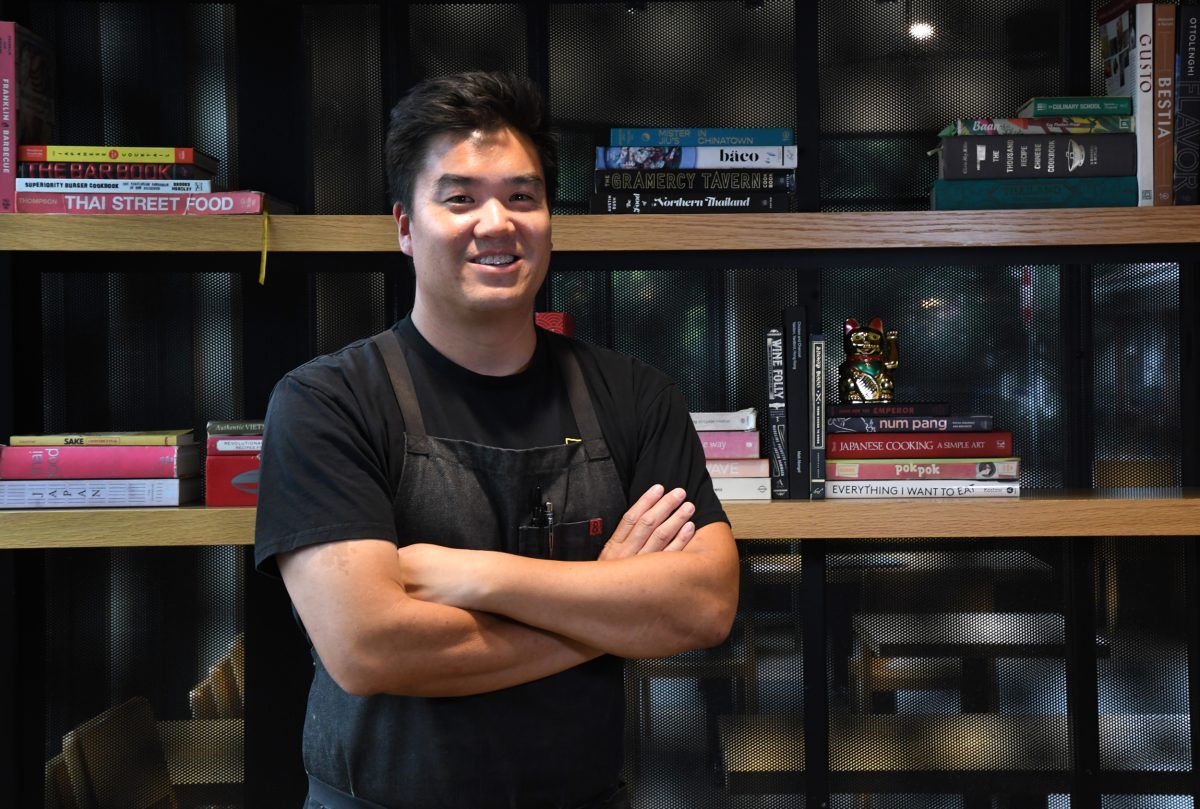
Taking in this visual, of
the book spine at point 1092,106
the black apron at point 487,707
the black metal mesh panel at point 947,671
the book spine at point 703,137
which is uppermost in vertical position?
the book spine at point 1092,106

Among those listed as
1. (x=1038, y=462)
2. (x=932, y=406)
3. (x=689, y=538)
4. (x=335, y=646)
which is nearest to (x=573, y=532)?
(x=689, y=538)

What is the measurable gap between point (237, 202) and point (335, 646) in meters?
1.15

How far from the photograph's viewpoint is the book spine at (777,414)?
2.23 metres

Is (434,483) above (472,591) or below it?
above

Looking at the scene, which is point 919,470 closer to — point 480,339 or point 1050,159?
point 1050,159

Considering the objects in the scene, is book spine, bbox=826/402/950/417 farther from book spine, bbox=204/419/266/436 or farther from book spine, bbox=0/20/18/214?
book spine, bbox=0/20/18/214

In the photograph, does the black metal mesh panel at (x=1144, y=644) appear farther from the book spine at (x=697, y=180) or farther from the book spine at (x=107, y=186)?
the book spine at (x=107, y=186)

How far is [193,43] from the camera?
248 centimetres

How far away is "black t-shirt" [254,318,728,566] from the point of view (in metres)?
1.33

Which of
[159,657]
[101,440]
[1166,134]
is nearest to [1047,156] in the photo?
[1166,134]

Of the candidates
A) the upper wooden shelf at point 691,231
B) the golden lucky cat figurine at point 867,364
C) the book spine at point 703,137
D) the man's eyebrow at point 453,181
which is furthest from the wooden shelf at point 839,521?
the man's eyebrow at point 453,181

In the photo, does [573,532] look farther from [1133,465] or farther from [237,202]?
[1133,465]

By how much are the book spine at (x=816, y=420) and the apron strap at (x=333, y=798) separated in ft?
3.75

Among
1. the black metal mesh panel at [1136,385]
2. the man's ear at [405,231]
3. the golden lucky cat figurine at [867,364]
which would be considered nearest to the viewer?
the man's ear at [405,231]
